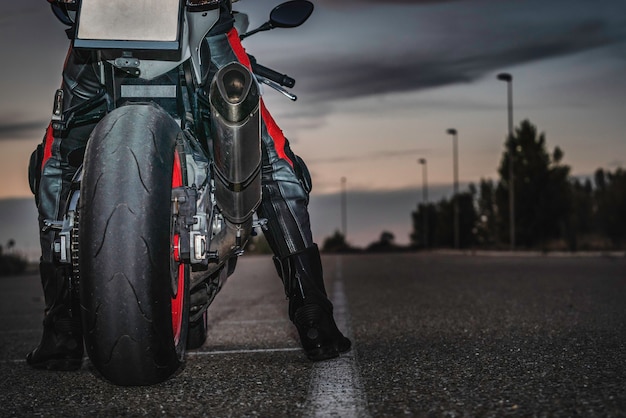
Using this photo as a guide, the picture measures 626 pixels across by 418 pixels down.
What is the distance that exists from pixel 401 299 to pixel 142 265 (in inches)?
245

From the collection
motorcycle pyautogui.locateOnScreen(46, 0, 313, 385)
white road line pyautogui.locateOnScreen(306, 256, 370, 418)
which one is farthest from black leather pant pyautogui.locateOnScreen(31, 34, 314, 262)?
white road line pyautogui.locateOnScreen(306, 256, 370, 418)

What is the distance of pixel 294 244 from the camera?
435 cm

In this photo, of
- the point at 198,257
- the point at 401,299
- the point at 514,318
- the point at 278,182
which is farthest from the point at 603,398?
the point at 401,299

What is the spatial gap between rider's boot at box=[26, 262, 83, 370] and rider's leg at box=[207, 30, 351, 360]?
975 millimetres

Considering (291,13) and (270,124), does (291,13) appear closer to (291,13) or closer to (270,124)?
(291,13)

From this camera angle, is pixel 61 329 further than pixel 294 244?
No

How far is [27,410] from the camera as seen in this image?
315 cm

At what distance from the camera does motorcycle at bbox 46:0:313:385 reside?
3115 millimetres

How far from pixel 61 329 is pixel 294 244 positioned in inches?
45.1

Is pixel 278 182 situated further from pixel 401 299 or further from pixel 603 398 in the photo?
pixel 401 299

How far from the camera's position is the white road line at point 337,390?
9.57ft

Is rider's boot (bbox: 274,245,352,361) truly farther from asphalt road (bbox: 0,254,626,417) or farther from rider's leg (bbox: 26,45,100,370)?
rider's leg (bbox: 26,45,100,370)

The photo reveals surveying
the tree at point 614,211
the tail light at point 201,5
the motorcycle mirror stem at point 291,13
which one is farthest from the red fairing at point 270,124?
the tree at point 614,211

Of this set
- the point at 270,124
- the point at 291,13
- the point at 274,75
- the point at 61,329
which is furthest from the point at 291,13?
the point at 61,329
